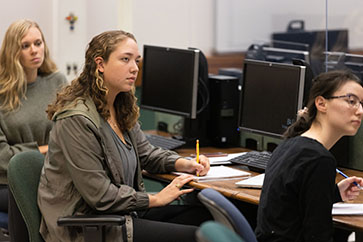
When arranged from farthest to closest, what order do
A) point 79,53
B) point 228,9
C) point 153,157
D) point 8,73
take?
point 228,9 → point 79,53 → point 8,73 → point 153,157

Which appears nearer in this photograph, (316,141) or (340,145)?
(316,141)

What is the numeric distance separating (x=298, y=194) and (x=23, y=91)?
74.8 inches

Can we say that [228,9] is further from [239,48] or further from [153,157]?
[153,157]

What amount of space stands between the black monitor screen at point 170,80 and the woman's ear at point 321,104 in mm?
1343

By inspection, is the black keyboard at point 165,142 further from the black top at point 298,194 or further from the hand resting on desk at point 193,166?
the black top at point 298,194

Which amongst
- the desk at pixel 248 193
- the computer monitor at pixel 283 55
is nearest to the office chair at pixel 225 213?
the desk at pixel 248 193

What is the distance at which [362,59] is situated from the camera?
3633mm

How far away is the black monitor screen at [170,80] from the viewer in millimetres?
3537

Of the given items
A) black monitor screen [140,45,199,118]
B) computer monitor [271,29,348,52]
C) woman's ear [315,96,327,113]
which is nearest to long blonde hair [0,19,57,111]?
black monitor screen [140,45,199,118]

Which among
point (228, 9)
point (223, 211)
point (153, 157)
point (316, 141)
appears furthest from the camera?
point (228, 9)


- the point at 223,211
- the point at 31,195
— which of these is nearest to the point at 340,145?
the point at 223,211

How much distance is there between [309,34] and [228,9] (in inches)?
49.9

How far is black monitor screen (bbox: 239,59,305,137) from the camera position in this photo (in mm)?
3062

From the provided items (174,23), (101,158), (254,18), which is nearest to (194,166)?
(101,158)
